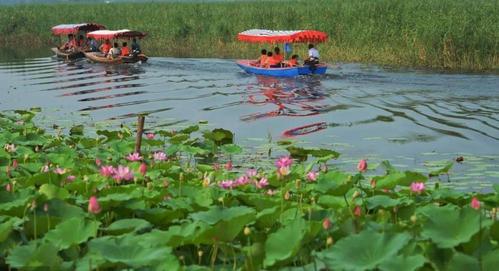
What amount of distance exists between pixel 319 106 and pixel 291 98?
1.93 metres

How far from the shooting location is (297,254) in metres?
3.74

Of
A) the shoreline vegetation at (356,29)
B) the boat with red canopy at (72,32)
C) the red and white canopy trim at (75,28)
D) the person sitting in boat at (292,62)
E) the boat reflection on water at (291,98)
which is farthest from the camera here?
the red and white canopy trim at (75,28)

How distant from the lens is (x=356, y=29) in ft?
96.8

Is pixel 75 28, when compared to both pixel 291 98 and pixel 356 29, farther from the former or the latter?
pixel 291 98

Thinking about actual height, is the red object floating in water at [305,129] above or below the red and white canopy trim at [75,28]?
above

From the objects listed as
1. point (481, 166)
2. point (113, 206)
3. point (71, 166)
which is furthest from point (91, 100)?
point (113, 206)

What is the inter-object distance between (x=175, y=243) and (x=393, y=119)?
13071 mm

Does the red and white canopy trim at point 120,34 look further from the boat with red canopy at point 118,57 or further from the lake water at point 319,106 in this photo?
the lake water at point 319,106

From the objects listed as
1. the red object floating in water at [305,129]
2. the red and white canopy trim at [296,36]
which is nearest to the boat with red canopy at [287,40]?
the red and white canopy trim at [296,36]

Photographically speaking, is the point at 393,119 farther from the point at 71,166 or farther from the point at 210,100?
the point at 71,166

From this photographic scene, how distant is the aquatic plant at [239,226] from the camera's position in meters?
3.45

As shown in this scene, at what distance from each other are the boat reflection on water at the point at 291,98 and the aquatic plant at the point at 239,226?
367 inches

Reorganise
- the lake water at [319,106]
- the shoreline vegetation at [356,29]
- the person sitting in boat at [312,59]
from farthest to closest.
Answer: the shoreline vegetation at [356,29], the person sitting in boat at [312,59], the lake water at [319,106]

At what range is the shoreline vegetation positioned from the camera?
25.0 metres
